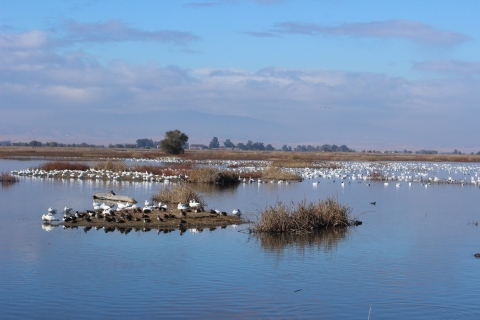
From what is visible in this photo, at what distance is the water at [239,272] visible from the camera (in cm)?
953

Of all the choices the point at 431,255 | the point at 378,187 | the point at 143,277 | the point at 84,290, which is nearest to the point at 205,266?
the point at 143,277

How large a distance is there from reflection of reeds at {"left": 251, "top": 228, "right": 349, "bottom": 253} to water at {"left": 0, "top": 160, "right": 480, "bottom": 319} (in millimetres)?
33

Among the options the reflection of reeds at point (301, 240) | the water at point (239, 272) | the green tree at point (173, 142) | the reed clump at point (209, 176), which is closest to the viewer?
the water at point (239, 272)

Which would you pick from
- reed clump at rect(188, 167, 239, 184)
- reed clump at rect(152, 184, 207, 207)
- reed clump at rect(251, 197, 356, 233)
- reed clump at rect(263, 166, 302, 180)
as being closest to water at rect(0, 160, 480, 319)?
reed clump at rect(251, 197, 356, 233)

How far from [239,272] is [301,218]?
526 cm

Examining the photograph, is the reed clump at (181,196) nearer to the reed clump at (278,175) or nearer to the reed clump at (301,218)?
the reed clump at (301,218)

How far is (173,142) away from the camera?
71875 millimetres

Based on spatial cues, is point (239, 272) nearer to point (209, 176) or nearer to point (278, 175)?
point (209, 176)

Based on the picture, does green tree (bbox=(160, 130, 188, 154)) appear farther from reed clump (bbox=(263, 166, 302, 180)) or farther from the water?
the water

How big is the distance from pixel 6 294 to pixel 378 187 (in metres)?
26.9

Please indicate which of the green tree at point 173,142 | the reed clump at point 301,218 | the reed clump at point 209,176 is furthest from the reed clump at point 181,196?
the green tree at point 173,142

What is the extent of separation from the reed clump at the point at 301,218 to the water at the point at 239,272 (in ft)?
1.81

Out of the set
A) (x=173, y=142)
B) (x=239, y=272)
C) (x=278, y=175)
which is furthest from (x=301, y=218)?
(x=173, y=142)

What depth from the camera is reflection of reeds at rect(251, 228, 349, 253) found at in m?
14.7
